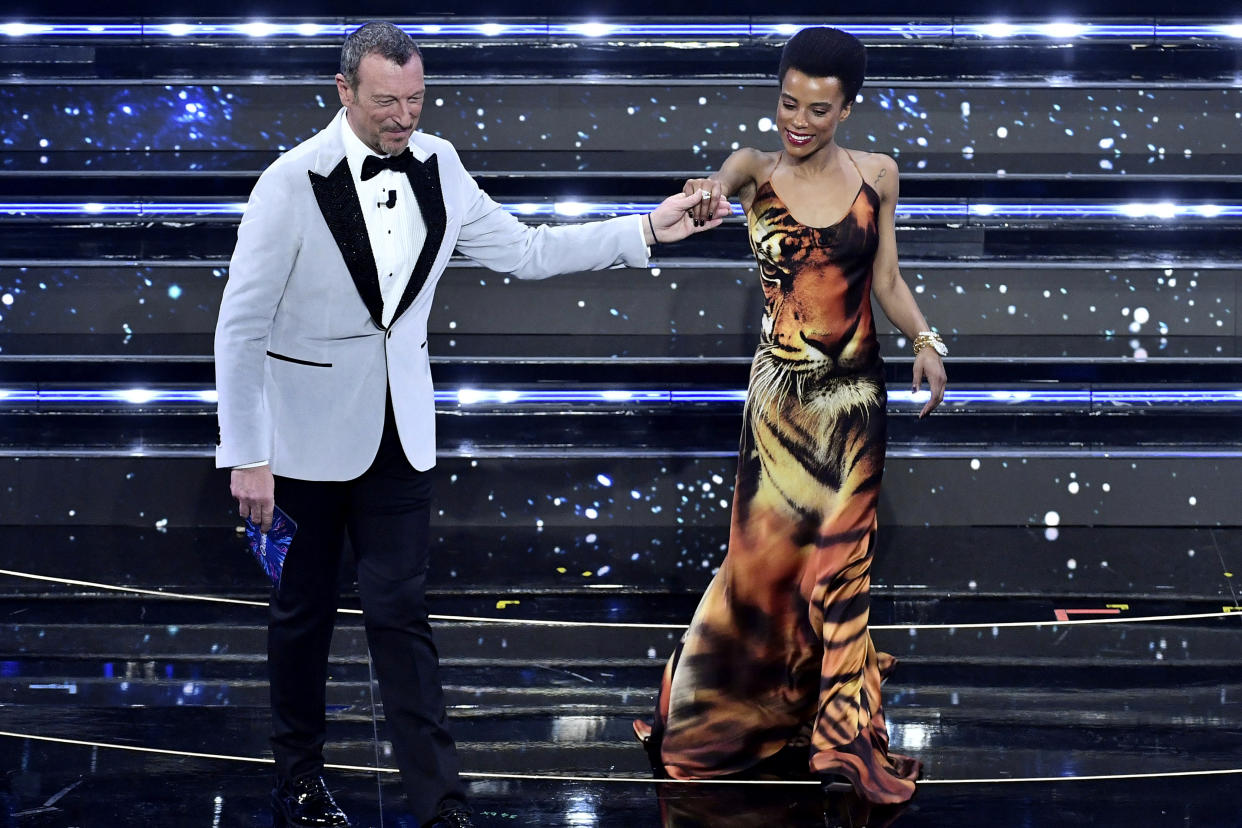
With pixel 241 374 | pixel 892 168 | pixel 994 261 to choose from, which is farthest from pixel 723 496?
pixel 241 374

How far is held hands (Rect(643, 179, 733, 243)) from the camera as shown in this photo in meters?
2.75

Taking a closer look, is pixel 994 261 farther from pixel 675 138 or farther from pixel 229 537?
pixel 229 537

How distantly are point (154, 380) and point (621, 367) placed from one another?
1.64 metres

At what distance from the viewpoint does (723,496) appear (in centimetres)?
518

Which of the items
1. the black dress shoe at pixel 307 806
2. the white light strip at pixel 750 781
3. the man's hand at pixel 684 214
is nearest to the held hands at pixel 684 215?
the man's hand at pixel 684 214

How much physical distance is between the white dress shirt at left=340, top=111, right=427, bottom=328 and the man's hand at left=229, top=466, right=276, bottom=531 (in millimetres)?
331

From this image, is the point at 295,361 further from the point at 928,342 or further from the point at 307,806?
the point at 928,342

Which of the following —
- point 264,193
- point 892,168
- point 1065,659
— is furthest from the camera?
point 1065,659

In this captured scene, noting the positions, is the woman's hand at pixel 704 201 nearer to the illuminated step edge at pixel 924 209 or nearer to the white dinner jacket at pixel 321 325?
the white dinner jacket at pixel 321 325

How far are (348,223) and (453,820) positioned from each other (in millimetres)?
1031

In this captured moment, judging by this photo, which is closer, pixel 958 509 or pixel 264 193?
pixel 264 193

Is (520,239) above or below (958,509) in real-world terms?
above

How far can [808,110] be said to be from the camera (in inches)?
111

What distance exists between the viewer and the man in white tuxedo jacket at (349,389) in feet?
8.00
